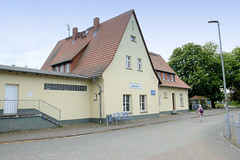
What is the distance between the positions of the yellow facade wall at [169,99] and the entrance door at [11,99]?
1752cm

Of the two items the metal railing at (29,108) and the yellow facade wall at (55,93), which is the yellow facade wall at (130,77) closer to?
the yellow facade wall at (55,93)

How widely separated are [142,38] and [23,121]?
14.6 meters

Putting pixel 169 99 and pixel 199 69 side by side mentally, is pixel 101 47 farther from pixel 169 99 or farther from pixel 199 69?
pixel 199 69

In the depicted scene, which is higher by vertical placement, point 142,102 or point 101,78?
point 101,78

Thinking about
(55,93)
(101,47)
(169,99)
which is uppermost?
(101,47)

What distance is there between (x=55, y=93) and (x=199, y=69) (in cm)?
3147

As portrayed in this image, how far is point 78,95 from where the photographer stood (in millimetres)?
17562

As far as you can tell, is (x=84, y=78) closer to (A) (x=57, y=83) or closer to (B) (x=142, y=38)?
(A) (x=57, y=83)

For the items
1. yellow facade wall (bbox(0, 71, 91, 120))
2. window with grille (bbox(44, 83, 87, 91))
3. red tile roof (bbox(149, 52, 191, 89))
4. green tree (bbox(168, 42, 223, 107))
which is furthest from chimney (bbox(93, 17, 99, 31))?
green tree (bbox(168, 42, 223, 107))

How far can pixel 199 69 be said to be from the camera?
39500 millimetres

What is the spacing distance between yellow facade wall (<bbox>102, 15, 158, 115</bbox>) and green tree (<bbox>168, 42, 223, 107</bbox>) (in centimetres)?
1947

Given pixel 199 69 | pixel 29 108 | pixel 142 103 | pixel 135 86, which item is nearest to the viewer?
pixel 29 108

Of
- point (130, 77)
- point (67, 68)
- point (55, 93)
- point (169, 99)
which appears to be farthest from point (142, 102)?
point (55, 93)

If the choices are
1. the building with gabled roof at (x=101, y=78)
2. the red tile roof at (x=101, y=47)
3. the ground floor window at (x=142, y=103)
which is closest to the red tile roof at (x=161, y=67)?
the building with gabled roof at (x=101, y=78)
